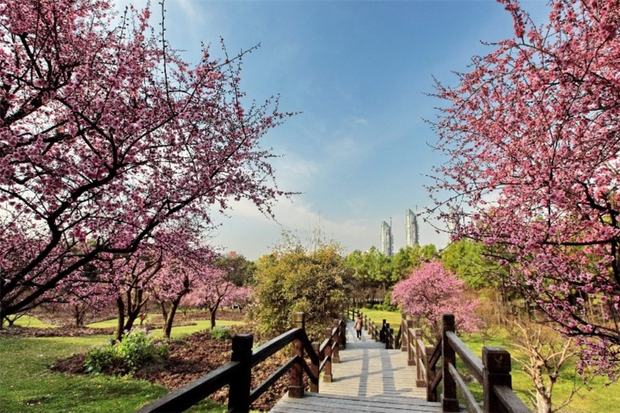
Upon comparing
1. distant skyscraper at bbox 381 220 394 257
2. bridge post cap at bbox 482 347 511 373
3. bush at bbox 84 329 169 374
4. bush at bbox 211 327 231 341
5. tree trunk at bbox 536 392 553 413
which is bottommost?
tree trunk at bbox 536 392 553 413

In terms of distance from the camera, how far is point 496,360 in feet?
6.82

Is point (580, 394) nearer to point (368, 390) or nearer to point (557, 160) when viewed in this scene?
point (368, 390)

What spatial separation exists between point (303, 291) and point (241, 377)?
10.4 meters

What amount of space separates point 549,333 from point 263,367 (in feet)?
38.2

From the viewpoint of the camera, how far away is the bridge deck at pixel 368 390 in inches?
156

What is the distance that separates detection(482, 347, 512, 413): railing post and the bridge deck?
2.09m

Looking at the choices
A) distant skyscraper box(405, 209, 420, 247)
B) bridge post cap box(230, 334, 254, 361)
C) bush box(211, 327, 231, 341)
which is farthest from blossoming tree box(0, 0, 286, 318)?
distant skyscraper box(405, 209, 420, 247)

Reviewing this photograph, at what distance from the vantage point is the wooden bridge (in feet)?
6.64

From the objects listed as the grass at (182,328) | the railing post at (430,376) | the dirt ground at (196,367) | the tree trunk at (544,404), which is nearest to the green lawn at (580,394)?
the tree trunk at (544,404)

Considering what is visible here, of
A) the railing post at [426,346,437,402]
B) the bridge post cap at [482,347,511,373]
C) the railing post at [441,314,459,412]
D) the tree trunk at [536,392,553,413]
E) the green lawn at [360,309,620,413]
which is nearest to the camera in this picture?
the bridge post cap at [482,347,511,373]

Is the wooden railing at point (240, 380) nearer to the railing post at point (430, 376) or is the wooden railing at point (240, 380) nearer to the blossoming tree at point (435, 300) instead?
the railing post at point (430, 376)

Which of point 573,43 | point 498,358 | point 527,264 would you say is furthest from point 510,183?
point 498,358

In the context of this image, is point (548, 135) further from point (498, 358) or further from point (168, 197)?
point (168, 197)

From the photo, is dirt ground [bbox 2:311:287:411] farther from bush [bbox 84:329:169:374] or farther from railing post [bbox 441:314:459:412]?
railing post [bbox 441:314:459:412]
